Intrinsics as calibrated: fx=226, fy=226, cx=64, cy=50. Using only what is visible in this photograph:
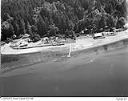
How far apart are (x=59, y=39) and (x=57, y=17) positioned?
0.42 m

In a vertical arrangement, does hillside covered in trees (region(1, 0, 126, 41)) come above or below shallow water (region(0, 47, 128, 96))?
above

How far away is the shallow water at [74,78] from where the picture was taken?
338cm

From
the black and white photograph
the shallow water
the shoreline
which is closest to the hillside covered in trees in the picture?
the black and white photograph

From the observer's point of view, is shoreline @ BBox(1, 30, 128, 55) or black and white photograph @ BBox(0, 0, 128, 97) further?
shoreline @ BBox(1, 30, 128, 55)

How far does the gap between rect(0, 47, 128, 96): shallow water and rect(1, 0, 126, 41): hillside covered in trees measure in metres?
0.54

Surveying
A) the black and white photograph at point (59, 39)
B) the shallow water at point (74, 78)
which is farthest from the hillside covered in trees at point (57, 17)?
the shallow water at point (74, 78)

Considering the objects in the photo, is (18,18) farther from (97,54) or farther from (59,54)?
(97,54)

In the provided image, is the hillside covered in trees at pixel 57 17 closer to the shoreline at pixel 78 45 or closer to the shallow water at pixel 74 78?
the shoreline at pixel 78 45

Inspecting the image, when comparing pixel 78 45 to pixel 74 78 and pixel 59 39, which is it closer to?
pixel 59 39

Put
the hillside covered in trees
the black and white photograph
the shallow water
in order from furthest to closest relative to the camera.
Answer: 1. the hillside covered in trees
2. the black and white photograph
3. the shallow water

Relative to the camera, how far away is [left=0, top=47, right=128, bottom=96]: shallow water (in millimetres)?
3377

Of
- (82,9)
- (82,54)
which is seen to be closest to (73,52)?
(82,54)

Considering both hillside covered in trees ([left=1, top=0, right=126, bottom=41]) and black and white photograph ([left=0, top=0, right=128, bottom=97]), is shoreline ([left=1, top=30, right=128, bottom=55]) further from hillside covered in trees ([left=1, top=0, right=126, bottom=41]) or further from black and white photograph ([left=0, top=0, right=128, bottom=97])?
hillside covered in trees ([left=1, top=0, right=126, bottom=41])

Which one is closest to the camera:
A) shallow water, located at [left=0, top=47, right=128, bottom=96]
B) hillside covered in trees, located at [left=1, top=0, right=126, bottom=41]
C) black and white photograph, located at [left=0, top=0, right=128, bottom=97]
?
shallow water, located at [left=0, top=47, right=128, bottom=96]
